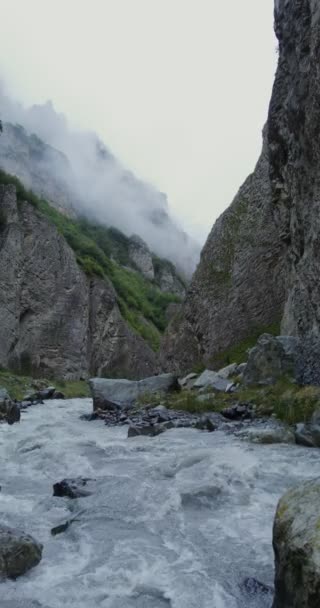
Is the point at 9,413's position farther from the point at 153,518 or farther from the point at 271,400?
the point at 153,518

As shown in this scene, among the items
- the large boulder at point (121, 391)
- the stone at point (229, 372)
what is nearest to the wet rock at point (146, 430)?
the large boulder at point (121, 391)

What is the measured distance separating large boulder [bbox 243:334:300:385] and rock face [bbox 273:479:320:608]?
39.1 ft

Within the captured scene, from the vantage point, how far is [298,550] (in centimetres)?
390

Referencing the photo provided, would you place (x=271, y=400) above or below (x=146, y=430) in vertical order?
above

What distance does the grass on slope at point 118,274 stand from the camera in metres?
70.0

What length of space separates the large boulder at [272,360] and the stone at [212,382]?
5.31ft

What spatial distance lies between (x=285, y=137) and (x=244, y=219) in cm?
1370

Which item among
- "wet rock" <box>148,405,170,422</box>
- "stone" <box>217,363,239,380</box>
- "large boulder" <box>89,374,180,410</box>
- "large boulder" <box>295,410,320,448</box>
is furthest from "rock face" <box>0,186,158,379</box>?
"large boulder" <box>295,410,320,448</box>

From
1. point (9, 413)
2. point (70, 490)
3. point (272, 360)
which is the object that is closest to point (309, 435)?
point (70, 490)

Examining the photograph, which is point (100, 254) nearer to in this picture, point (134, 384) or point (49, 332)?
point (49, 332)

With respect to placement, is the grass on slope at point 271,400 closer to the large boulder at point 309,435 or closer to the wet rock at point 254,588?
the large boulder at point 309,435

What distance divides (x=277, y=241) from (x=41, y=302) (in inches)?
1181

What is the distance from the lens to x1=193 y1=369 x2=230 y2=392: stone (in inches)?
763

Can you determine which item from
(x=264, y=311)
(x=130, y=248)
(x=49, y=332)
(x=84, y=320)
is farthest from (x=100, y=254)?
(x=264, y=311)
